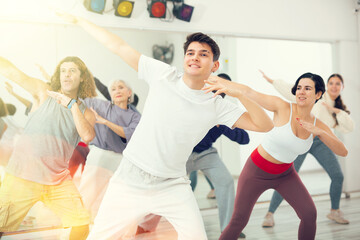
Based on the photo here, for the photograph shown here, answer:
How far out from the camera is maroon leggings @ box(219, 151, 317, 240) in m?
2.36

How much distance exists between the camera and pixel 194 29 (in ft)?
13.0

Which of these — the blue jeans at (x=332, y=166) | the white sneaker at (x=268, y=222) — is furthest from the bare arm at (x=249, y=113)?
the blue jeans at (x=332, y=166)

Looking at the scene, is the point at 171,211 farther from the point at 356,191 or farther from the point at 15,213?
the point at 356,191

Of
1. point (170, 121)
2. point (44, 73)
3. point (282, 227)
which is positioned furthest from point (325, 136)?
point (44, 73)

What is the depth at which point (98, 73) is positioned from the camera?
139 inches

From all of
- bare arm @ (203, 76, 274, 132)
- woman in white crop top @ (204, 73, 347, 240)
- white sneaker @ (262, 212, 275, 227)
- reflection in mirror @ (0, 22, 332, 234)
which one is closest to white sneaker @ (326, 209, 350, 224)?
white sneaker @ (262, 212, 275, 227)

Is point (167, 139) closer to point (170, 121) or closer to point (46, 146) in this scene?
point (170, 121)


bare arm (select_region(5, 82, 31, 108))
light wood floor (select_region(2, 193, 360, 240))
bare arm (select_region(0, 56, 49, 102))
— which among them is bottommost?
light wood floor (select_region(2, 193, 360, 240))

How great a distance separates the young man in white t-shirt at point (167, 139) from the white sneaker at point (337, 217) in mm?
1994

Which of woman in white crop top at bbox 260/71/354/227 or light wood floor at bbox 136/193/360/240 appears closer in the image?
light wood floor at bbox 136/193/360/240

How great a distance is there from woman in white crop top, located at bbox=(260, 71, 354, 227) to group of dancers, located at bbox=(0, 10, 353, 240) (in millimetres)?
71

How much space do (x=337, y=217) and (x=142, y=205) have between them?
241cm

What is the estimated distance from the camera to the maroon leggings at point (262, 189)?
7.75 feet

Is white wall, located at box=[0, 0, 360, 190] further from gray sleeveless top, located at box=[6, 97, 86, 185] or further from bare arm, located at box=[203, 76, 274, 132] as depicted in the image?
bare arm, located at box=[203, 76, 274, 132]
